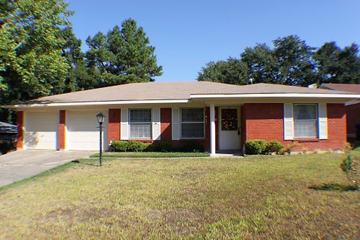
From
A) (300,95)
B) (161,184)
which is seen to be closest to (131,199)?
(161,184)

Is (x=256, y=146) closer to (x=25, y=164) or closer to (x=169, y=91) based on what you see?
(x=169, y=91)

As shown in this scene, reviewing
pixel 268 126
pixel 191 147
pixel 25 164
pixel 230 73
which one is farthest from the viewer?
pixel 230 73

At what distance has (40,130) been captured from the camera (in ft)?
61.8

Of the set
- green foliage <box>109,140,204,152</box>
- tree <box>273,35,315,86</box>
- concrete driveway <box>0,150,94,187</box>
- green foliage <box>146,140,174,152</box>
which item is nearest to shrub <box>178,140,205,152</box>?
green foliage <box>109,140,204,152</box>

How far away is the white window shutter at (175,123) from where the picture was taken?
16969mm

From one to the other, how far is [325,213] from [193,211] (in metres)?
2.23

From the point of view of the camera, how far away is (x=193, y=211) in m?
6.12

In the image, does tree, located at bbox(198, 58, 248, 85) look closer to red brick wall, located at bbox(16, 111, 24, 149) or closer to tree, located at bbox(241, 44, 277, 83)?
tree, located at bbox(241, 44, 277, 83)

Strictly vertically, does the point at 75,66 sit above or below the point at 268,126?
above

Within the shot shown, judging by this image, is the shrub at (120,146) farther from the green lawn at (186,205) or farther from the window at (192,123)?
the green lawn at (186,205)

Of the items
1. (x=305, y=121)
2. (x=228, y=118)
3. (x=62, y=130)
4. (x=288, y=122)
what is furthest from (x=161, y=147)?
(x=305, y=121)

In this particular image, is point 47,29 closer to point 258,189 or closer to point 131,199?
point 131,199

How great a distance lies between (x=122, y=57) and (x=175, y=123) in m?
27.1

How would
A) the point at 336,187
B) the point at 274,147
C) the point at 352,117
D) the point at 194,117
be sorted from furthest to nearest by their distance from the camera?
the point at 352,117
the point at 194,117
the point at 274,147
the point at 336,187
